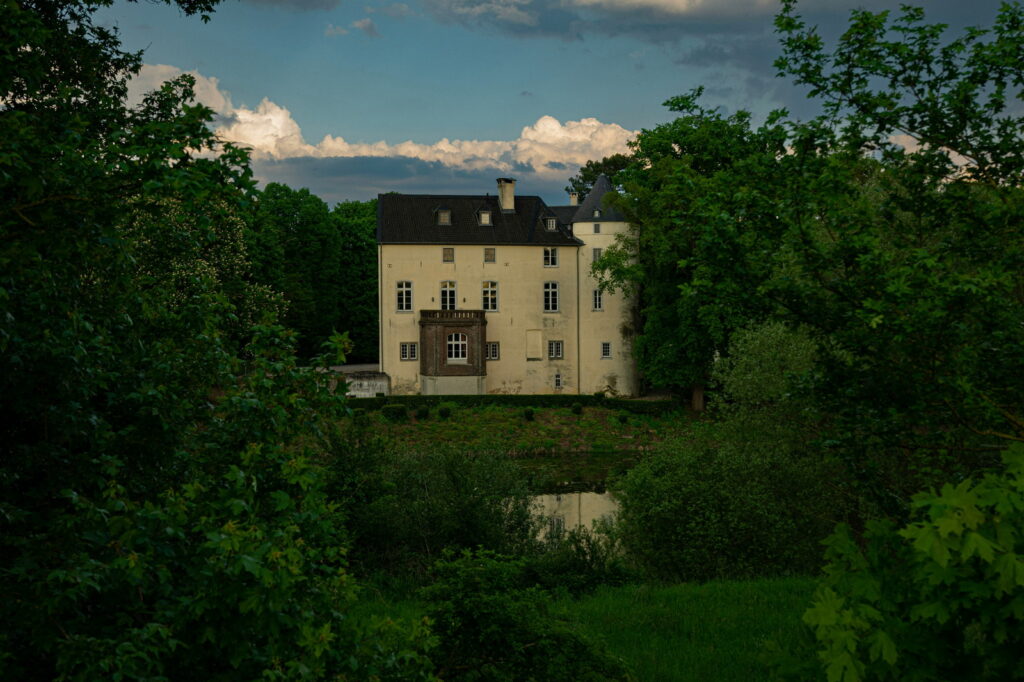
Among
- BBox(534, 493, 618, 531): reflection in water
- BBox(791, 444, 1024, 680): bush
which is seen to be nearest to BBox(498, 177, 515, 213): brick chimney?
BBox(534, 493, 618, 531): reflection in water

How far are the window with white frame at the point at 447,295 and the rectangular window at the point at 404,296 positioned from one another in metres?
1.58

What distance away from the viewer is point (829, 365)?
641 cm

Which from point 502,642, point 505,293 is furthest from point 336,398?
point 505,293

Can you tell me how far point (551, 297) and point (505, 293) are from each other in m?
2.39

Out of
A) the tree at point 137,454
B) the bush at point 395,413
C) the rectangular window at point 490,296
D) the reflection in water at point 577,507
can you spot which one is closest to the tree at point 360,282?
the rectangular window at point 490,296

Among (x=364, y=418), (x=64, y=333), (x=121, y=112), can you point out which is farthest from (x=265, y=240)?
(x=64, y=333)

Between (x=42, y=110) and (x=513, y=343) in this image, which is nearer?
(x=42, y=110)

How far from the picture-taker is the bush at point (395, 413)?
34.8 meters

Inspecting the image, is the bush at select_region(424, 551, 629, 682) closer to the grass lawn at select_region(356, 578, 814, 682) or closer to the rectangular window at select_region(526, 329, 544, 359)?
the grass lawn at select_region(356, 578, 814, 682)

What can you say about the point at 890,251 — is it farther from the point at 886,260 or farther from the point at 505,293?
the point at 505,293

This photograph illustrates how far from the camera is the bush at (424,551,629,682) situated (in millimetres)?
6488

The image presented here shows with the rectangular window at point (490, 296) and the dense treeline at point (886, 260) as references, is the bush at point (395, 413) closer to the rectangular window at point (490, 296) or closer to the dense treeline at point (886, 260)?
the rectangular window at point (490, 296)

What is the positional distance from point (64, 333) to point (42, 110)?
7.42 feet

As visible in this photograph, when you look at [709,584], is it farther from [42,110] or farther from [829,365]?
[42,110]
